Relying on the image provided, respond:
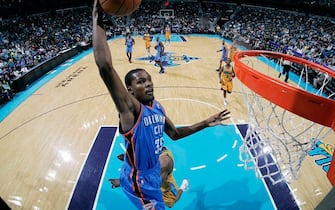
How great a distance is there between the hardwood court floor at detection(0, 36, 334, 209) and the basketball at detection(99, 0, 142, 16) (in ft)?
11.4

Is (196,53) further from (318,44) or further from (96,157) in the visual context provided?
(96,157)

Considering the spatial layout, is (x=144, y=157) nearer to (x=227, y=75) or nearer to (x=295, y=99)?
(x=295, y=99)

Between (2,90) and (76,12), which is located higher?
(76,12)

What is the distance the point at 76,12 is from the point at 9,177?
2587cm

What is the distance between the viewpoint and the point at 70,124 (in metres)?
6.70

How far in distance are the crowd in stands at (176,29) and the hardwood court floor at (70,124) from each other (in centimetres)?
209

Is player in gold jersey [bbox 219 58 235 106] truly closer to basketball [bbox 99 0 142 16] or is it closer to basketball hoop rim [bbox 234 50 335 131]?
basketball hoop rim [bbox 234 50 335 131]

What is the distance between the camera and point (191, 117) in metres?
6.89

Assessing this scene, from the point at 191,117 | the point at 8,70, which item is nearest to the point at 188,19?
the point at 8,70

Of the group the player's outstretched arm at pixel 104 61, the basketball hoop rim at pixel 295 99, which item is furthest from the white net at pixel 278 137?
the player's outstretched arm at pixel 104 61

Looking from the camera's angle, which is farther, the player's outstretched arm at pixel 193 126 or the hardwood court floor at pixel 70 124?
the hardwood court floor at pixel 70 124

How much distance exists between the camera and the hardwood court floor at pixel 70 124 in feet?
14.4

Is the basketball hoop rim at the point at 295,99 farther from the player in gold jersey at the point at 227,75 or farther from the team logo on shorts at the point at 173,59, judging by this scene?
the team logo on shorts at the point at 173,59

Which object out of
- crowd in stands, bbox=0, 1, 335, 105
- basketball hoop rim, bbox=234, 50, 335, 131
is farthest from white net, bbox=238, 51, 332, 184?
crowd in stands, bbox=0, 1, 335, 105
